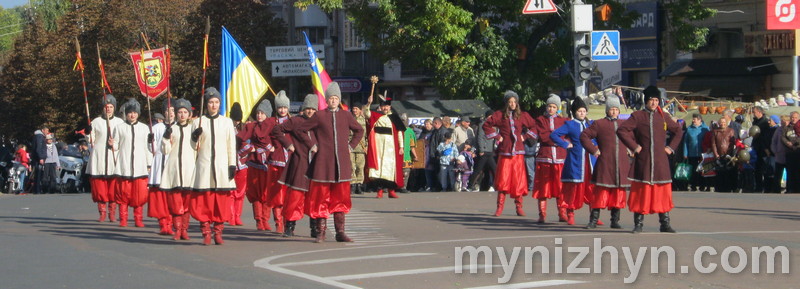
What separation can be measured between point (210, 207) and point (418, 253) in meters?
2.55

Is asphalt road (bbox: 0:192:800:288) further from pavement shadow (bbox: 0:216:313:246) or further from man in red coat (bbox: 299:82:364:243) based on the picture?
man in red coat (bbox: 299:82:364:243)

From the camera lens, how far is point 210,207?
13781mm

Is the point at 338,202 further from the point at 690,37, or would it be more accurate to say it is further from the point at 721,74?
the point at 721,74

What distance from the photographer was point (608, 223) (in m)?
16.3

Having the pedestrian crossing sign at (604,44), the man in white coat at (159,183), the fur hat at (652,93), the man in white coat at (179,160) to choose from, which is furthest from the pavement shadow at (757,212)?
the man in white coat at (179,160)

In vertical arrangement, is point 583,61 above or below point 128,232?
above

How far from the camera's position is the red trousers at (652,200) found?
14555 millimetres

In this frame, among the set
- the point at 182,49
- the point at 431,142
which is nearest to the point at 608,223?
the point at 431,142

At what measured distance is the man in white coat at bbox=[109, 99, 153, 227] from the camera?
1697 cm

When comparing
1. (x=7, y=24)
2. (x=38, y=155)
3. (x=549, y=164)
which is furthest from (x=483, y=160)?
(x=7, y=24)

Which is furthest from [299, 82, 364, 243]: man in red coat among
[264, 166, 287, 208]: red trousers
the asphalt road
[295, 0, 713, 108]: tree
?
[295, 0, 713, 108]: tree

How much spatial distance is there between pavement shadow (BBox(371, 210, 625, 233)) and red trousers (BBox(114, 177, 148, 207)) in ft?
12.4

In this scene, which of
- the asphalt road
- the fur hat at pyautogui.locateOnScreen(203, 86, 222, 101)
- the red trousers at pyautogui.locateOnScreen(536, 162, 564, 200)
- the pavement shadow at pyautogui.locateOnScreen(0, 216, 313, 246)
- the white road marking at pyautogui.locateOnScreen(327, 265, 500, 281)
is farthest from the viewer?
the red trousers at pyautogui.locateOnScreen(536, 162, 564, 200)

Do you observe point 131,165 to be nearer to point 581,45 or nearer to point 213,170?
point 213,170
